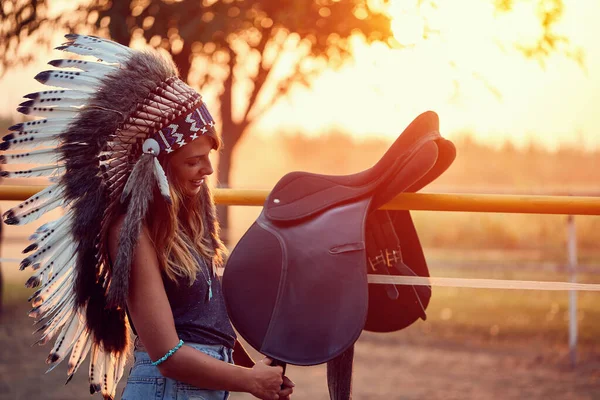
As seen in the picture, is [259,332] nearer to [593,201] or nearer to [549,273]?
[593,201]

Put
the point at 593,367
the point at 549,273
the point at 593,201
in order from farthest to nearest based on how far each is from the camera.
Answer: the point at 549,273, the point at 593,367, the point at 593,201

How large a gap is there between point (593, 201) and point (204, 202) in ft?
3.36

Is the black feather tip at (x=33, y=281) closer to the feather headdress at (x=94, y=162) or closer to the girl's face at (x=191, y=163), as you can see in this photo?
the feather headdress at (x=94, y=162)

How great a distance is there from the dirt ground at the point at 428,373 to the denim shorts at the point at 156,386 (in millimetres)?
2960

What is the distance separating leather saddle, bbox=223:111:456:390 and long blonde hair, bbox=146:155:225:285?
12 centimetres

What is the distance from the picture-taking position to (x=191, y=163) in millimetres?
1535

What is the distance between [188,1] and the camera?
6129mm

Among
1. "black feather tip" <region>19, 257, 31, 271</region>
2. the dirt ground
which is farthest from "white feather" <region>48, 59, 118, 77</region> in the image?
the dirt ground

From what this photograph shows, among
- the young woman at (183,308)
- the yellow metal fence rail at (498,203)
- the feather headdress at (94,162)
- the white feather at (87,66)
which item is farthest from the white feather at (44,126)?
the yellow metal fence rail at (498,203)

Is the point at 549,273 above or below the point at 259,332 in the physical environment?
below

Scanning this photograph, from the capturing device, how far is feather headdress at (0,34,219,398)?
148cm

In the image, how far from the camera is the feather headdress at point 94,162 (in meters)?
1.48

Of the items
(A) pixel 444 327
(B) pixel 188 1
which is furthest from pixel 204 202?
(A) pixel 444 327

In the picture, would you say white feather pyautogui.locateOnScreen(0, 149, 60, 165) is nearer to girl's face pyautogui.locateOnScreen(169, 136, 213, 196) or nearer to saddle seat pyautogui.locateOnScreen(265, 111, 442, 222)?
girl's face pyautogui.locateOnScreen(169, 136, 213, 196)
